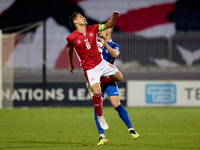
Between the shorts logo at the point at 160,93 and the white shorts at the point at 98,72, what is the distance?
758cm

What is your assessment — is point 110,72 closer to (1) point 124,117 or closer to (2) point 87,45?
(2) point 87,45

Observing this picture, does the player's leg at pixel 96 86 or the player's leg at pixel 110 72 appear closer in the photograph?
the player's leg at pixel 96 86

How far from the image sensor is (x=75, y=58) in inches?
641

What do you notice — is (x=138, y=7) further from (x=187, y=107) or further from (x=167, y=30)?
(x=187, y=107)

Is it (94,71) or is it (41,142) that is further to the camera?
(41,142)

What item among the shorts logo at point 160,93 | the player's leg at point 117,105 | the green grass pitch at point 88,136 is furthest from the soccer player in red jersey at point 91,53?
the shorts logo at point 160,93

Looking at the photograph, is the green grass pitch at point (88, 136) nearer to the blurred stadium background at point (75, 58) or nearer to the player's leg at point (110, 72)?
the player's leg at point (110, 72)

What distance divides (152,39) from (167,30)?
4684 mm

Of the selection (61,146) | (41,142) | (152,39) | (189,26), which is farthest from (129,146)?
(189,26)

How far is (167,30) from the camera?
71.1ft

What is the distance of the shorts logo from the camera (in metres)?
12.7

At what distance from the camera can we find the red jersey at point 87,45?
16.9ft

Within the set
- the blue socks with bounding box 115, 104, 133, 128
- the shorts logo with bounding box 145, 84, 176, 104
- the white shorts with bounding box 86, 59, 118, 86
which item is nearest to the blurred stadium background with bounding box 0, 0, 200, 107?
the shorts logo with bounding box 145, 84, 176, 104

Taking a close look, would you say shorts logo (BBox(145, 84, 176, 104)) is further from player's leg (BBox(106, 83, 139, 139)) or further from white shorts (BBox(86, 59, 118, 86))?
white shorts (BBox(86, 59, 118, 86))
